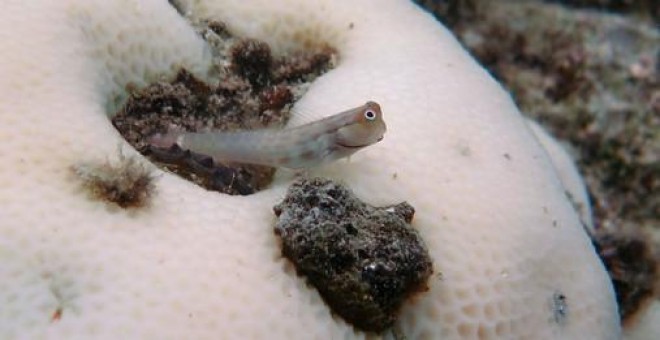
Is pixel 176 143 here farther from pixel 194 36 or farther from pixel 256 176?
pixel 194 36

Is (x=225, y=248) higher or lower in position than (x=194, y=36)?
lower

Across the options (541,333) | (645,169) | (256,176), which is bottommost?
(645,169)

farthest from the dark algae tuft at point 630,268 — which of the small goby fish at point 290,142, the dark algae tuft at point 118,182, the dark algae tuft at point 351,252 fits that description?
the dark algae tuft at point 118,182

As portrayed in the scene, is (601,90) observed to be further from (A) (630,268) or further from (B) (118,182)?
(B) (118,182)

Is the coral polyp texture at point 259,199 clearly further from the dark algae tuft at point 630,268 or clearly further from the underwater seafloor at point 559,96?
the dark algae tuft at point 630,268

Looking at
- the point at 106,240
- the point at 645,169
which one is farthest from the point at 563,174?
the point at 106,240

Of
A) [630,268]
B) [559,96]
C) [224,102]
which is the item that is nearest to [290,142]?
[224,102]

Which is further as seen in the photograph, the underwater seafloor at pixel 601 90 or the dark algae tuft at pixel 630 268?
the underwater seafloor at pixel 601 90
